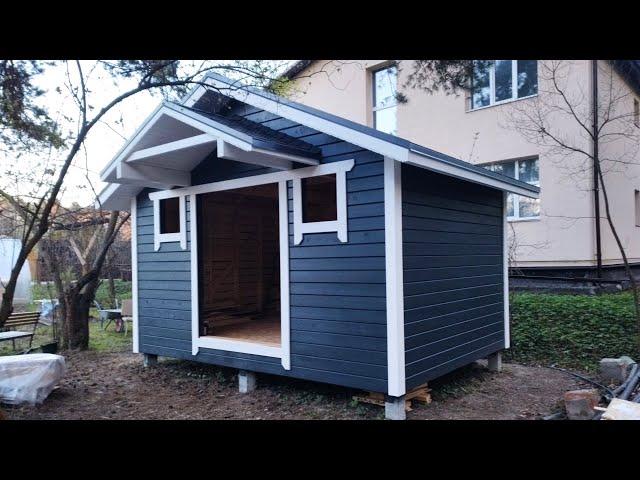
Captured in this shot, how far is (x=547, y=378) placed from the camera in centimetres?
627

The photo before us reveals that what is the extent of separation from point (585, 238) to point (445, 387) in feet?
17.5

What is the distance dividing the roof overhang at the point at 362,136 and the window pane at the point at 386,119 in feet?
22.0

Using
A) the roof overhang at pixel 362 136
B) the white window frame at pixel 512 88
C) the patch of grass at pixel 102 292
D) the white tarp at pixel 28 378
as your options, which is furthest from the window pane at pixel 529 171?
the patch of grass at pixel 102 292

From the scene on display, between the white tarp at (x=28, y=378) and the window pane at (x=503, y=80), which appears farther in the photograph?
the window pane at (x=503, y=80)

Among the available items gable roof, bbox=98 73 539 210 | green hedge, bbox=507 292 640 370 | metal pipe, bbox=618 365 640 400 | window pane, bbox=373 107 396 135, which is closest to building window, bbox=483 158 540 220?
green hedge, bbox=507 292 640 370

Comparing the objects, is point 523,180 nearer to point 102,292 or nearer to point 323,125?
point 323,125

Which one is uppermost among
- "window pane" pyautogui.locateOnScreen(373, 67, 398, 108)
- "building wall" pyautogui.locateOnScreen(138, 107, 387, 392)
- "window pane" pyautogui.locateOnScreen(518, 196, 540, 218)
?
"window pane" pyautogui.locateOnScreen(373, 67, 398, 108)

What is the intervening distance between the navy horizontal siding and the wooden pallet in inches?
7.6

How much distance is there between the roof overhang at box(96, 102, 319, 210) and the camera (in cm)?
477

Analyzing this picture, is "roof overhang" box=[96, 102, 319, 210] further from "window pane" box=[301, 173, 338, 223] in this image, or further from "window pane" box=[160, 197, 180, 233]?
"window pane" box=[301, 173, 338, 223]

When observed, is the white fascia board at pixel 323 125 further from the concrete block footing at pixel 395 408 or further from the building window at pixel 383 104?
the building window at pixel 383 104

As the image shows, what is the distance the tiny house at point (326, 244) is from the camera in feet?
15.1
